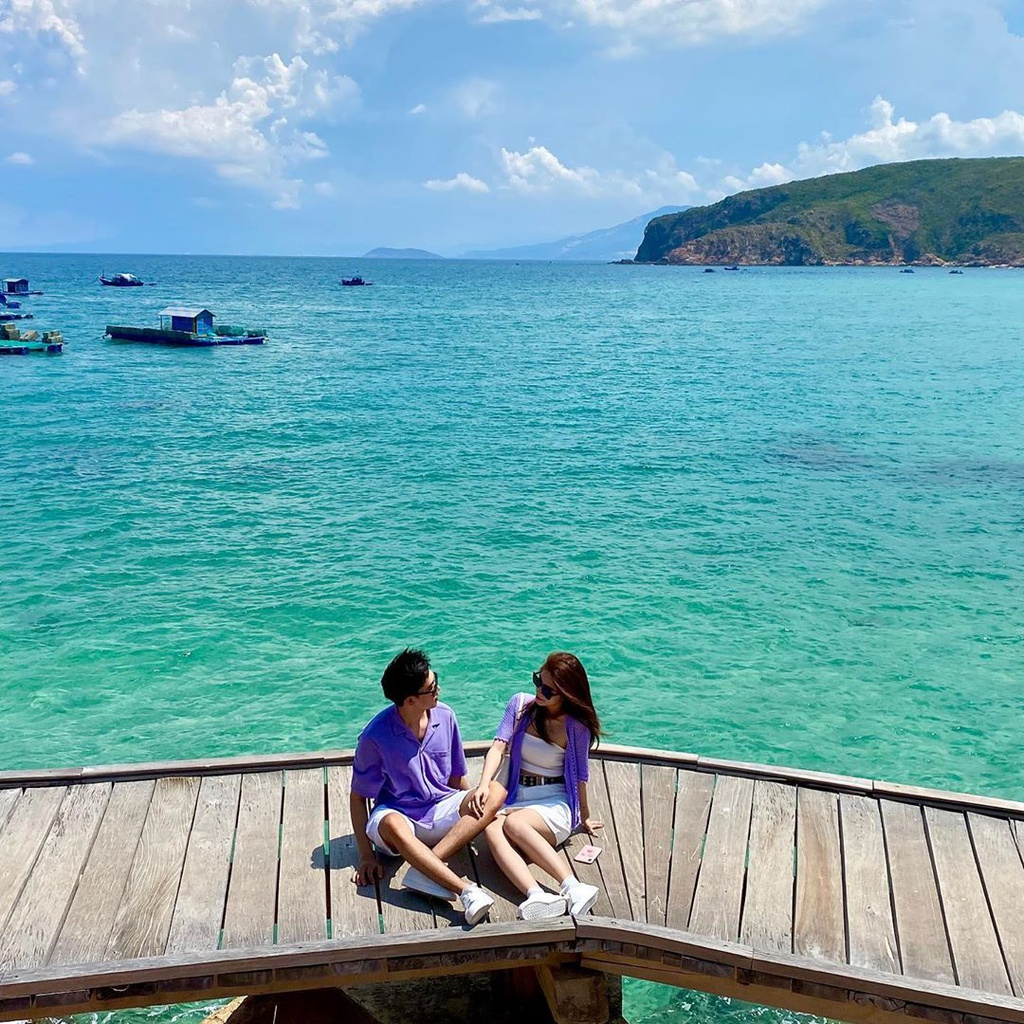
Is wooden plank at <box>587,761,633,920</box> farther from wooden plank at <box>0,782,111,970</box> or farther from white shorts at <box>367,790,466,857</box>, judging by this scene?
wooden plank at <box>0,782,111,970</box>

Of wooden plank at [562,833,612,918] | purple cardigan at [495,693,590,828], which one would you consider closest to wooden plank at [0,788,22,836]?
purple cardigan at [495,693,590,828]

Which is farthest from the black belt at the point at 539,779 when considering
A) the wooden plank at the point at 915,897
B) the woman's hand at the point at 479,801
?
the wooden plank at the point at 915,897

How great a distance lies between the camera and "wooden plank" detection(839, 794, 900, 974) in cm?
668

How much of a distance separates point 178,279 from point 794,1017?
19003cm

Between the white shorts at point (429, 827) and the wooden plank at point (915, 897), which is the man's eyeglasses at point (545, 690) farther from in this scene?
the wooden plank at point (915, 897)

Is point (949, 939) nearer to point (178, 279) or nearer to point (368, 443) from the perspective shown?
point (368, 443)

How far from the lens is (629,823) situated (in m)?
7.98

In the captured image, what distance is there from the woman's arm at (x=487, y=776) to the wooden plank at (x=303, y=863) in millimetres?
1265

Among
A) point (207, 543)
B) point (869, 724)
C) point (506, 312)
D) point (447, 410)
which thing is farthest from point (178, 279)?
point (869, 724)

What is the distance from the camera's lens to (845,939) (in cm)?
681

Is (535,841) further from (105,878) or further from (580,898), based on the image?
(105,878)

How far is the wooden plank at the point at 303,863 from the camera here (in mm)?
6793

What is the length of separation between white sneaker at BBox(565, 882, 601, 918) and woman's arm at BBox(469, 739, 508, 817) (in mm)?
902

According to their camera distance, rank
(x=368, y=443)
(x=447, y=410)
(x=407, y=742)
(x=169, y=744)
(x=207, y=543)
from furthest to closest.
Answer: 1. (x=447, y=410)
2. (x=368, y=443)
3. (x=207, y=543)
4. (x=169, y=744)
5. (x=407, y=742)
